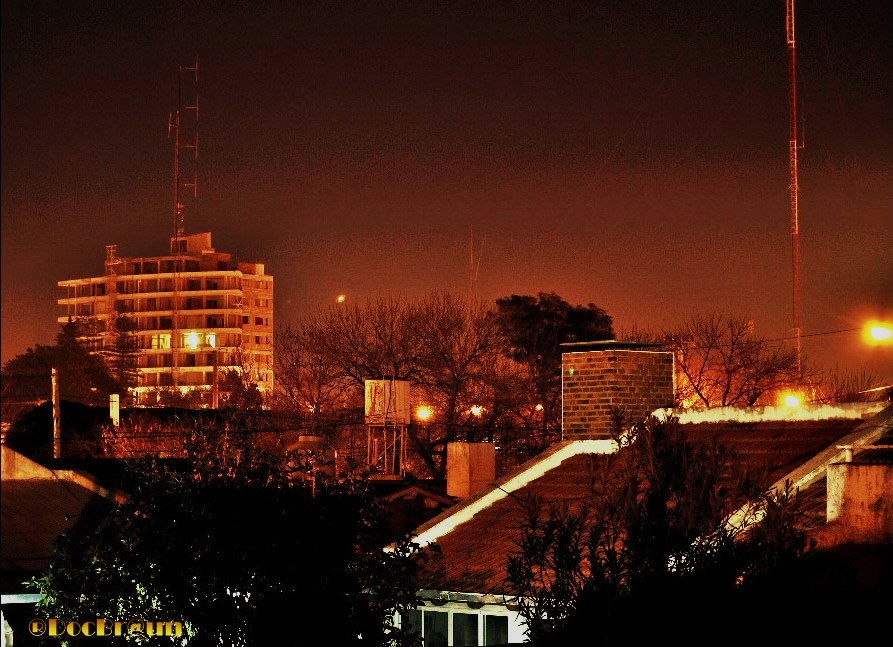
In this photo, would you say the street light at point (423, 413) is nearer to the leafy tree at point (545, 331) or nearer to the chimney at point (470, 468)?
the leafy tree at point (545, 331)

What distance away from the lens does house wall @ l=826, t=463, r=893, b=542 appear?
12.9m

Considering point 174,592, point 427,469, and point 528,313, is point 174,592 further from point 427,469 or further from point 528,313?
point 528,313

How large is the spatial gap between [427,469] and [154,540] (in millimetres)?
33869

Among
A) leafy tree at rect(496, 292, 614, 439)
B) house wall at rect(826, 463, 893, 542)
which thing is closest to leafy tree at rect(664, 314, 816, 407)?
leafy tree at rect(496, 292, 614, 439)

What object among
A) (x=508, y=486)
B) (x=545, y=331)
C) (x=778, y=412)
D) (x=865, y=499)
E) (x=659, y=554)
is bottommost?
(x=659, y=554)

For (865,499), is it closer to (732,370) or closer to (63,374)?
(732,370)

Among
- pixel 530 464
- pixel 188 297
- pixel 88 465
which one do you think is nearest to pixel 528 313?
pixel 88 465

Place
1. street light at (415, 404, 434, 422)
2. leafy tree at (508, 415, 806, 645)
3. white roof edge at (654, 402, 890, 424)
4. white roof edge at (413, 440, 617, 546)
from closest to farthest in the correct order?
leafy tree at (508, 415, 806, 645)
white roof edge at (654, 402, 890, 424)
white roof edge at (413, 440, 617, 546)
street light at (415, 404, 434, 422)

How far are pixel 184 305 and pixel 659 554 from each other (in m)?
129

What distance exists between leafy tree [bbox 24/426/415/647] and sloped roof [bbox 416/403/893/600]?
2274 millimetres

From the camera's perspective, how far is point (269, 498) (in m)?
13.3

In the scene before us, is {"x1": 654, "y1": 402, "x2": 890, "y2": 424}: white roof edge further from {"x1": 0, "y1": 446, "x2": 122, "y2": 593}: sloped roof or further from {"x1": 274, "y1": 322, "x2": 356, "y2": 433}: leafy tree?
{"x1": 274, "y1": 322, "x2": 356, "y2": 433}: leafy tree

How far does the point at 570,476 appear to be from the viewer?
61.9 ft

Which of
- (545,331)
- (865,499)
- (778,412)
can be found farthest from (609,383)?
(545,331)
